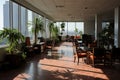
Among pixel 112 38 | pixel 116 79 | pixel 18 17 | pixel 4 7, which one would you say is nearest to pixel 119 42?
pixel 112 38

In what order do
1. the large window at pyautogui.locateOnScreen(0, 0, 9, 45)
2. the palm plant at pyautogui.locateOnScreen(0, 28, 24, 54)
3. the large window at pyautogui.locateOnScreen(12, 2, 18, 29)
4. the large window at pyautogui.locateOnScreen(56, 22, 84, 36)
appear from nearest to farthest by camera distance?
the palm plant at pyautogui.locateOnScreen(0, 28, 24, 54)
the large window at pyautogui.locateOnScreen(0, 0, 9, 45)
the large window at pyautogui.locateOnScreen(12, 2, 18, 29)
the large window at pyautogui.locateOnScreen(56, 22, 84, 36)

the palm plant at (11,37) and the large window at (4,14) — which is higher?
the large window at (4,14)

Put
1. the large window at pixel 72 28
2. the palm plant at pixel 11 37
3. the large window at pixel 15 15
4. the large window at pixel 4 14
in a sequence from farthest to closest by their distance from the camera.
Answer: the large window at pixel 72 28 < the large window at pixel 15 15 < the large window at pixel 4 14 < the palm plant at pixel 11 37

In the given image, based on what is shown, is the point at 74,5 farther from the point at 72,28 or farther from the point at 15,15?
the point at 72,28

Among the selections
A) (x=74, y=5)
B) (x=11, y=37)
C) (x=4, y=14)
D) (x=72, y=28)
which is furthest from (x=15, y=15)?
(x=72, y=28)

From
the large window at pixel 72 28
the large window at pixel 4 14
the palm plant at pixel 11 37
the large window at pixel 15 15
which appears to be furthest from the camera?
the large window at pixel 72 28

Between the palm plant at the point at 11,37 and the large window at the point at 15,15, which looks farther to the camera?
the large window at the point at 15,15

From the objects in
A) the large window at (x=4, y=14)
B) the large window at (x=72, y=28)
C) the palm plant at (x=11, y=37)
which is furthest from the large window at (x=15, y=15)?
the large window at (x=72, y=28)

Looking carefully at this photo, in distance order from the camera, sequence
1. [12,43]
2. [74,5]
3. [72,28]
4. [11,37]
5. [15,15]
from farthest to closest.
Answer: [72,28] → [74,5] → [15,15] → [12,43] → [11,37]

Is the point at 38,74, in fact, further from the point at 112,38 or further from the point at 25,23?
the point at 112,38

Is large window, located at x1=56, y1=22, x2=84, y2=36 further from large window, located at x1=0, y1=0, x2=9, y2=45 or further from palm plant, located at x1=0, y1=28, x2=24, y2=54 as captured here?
palm plant, located at x1=0, y1=28, x2=24, y2=54

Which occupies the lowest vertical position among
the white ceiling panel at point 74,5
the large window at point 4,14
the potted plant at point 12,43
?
the potted plant at point 12,43

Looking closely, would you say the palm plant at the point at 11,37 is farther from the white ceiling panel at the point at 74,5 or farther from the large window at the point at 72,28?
the large window at the point at 72,28

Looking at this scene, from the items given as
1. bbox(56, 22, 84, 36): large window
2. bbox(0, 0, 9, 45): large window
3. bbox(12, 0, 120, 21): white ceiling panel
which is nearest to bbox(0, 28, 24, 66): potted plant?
bbox(0, 0, 9, 45): large window
